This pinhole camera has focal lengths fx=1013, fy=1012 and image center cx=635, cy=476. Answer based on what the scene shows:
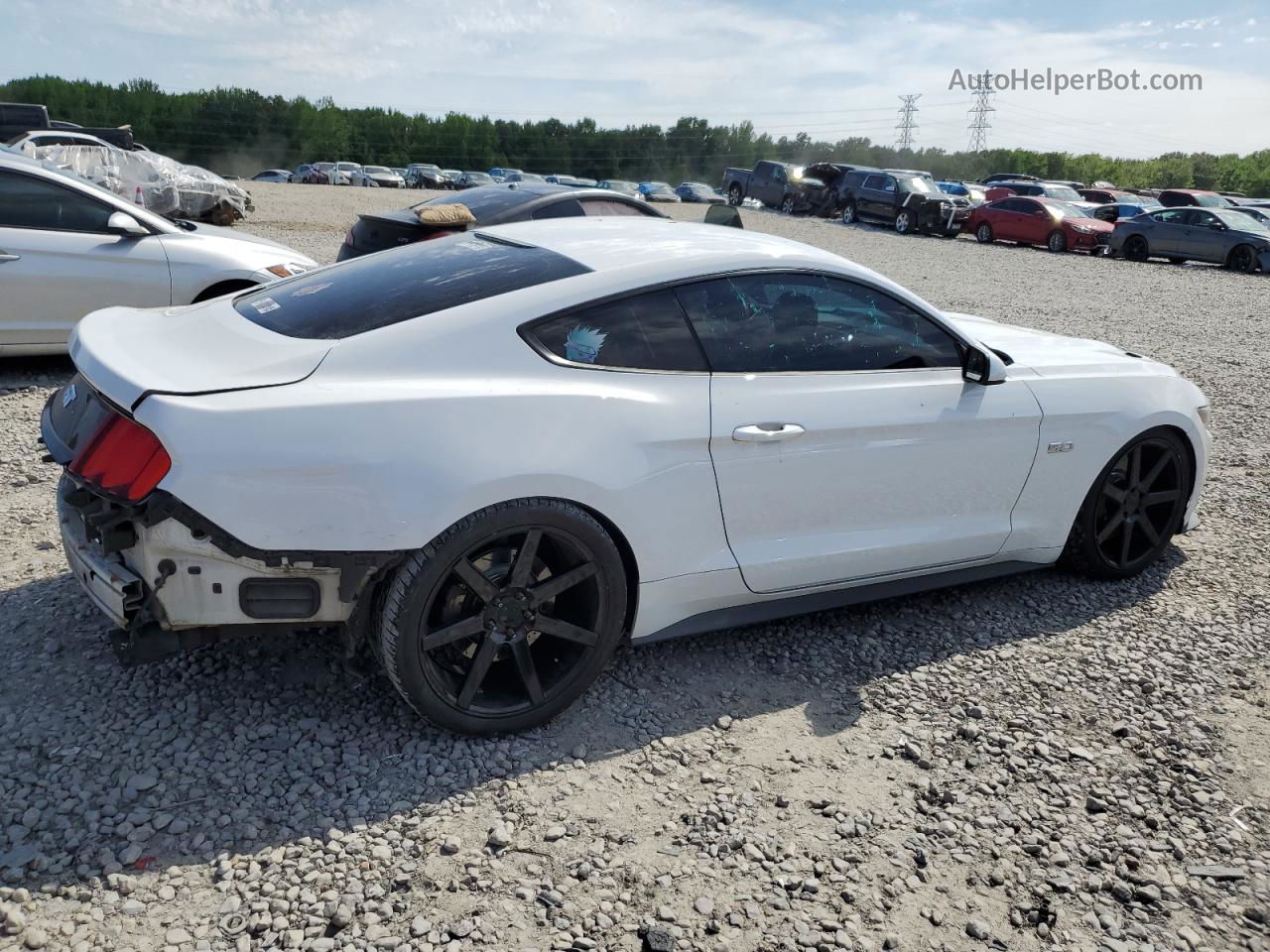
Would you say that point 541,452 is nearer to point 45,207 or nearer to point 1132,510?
point 1132,510

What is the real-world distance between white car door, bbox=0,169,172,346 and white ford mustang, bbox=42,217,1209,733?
147 inches

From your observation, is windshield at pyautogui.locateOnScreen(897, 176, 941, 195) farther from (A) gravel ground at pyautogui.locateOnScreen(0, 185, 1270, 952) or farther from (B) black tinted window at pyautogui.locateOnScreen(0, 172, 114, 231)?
(A) gravel ground at pyautogui.locateOnScreen(0, 185, 1270, 952)

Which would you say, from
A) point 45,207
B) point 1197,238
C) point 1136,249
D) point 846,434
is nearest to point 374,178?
point 1136,249

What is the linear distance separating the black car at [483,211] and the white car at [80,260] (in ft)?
4.08

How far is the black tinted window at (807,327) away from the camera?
3418 mm

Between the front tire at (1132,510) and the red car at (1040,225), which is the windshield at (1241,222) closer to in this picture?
the red car at (1040,225)

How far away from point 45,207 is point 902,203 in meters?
24.7

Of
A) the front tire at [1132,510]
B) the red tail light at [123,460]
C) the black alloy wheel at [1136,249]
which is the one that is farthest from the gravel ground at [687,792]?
the black alloy wheel at [1136,249]

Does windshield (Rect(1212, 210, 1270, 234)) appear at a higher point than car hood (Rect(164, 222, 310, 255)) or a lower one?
higher

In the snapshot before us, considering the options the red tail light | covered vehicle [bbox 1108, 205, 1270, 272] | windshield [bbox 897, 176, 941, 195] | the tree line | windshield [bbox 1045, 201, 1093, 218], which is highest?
the tree line

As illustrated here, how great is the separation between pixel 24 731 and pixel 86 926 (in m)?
0.92

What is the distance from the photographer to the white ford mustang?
108 inches

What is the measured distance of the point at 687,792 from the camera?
297 centimetres

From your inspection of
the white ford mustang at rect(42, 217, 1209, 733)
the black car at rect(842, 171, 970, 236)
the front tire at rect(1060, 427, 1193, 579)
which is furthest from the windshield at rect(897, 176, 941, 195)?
the white ford mustang at rect(42, 217, 1209, 733)
